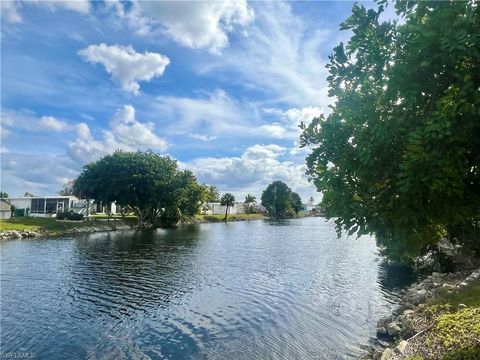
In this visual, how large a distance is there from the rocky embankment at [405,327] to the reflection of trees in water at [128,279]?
12734 mm

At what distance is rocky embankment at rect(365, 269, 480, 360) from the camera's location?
40.7 feet

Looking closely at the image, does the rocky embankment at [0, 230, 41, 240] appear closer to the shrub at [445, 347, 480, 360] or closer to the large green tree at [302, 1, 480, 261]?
the large green tree at [302, 1, 480, 261]

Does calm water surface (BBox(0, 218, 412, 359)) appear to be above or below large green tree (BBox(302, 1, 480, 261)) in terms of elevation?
below

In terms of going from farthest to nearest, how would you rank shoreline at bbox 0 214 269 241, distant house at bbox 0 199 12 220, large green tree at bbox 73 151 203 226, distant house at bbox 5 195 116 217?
distant house at bbox 5 195 116 217
large green tree at bbox 73 151 203 226
distant house at bbox 0 199 12 220
shoreline at bbox 0 214 269 241

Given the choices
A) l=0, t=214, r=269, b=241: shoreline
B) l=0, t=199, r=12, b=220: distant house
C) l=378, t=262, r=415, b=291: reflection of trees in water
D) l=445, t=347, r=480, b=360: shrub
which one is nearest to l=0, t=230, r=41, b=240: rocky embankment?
l=0, t=214, r=269, b=241: shoreline

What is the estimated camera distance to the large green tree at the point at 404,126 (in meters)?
6.50

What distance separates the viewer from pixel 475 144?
7250 millimetres

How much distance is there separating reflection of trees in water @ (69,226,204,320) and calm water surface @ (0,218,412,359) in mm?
82

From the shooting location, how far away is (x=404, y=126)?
769cm

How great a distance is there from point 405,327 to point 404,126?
456 inches

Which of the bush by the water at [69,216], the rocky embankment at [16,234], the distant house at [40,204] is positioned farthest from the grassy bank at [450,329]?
the distant house at [40,204]

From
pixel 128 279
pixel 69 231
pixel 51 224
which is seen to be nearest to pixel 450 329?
pixel 128 279

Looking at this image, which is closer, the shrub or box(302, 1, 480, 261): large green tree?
box(302, 1, 480, 261): large green tree

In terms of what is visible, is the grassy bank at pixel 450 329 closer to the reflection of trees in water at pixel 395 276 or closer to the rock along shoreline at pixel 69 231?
the reflection of trees in water at pixel 395 276
